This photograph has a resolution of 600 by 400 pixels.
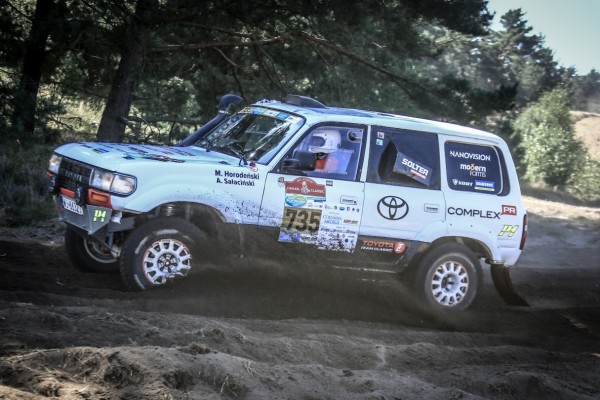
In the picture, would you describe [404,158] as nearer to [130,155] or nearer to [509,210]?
[509,210]

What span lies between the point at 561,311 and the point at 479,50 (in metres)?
47.7

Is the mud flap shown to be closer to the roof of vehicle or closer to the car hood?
the roof of vehicle

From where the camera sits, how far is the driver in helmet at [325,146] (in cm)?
813

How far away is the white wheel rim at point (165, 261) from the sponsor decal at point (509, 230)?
378 centimetres

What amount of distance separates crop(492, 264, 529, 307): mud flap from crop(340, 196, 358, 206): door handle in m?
2.28

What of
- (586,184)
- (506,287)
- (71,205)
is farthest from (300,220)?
(586,184)

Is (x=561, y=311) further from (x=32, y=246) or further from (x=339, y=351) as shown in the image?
(x=32, y=246)

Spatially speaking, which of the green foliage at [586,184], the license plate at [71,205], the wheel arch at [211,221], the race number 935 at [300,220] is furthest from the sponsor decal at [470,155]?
the green foliage at [586,184]

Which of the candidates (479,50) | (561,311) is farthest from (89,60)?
(479,50)

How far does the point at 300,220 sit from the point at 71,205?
233 cm

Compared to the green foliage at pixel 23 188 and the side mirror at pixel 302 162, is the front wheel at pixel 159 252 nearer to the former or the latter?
the side mirror at pixel 302 162

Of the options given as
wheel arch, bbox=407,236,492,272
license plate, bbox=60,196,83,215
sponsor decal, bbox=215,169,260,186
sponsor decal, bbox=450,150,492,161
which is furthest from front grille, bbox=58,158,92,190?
sponsor decal, bbox=450,150,492,161

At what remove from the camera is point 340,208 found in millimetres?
8070

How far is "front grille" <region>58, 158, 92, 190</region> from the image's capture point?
736 centimetres
